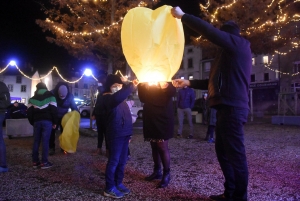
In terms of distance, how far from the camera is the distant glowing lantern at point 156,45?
304cm

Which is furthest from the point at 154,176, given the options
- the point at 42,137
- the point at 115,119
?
the point at 42,137

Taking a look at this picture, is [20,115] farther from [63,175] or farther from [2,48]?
[2,48]

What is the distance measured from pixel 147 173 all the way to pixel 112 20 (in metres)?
9.78

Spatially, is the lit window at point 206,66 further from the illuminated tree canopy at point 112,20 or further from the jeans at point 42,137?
the jeans at point 42,137

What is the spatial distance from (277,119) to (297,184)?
40.0 ft

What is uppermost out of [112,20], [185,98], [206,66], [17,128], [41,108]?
[206,66]

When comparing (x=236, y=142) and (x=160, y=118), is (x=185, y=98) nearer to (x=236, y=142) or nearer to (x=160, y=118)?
(x=160, y=118)

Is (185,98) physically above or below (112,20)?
below

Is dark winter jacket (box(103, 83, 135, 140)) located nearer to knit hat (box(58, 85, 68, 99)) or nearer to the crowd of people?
the crowd of people

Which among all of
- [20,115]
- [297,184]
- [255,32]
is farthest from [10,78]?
[297,184]

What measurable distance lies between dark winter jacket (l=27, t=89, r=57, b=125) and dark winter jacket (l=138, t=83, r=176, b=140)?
220cm

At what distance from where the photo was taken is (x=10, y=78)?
53.8 meters

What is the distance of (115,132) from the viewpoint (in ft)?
12.0

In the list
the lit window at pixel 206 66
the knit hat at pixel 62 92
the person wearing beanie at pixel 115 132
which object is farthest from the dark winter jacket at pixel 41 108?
the lit window at pixel 206 66
